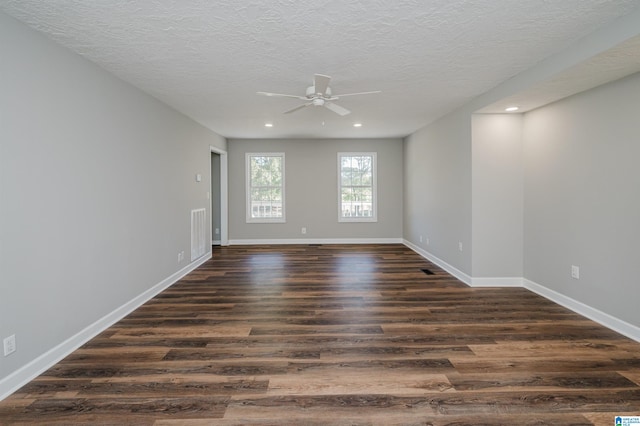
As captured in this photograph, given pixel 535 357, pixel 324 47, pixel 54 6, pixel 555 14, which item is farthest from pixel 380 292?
pixel 54 6

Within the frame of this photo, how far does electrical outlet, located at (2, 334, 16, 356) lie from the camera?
207 cm

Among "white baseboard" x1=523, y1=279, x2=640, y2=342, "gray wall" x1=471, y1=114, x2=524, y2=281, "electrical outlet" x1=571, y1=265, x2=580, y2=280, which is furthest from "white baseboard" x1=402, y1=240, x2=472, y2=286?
"electrical outlet" x1=571, y1=265, x2=580, y2=280

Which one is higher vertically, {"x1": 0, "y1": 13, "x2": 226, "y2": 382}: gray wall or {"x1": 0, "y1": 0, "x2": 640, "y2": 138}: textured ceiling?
{"x1": 0, "y1": 0, "x2": 640, "y2": 138}: textured ceiling

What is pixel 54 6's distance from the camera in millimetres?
2047

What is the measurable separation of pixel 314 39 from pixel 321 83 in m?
0.56

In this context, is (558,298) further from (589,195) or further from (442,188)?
(442,188)

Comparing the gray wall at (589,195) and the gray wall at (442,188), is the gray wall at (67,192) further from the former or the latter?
the gray wall at (589,195)

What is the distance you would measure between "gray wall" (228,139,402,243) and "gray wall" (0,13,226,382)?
3.61 meters

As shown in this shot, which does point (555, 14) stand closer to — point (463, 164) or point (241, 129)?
point (463, 164)

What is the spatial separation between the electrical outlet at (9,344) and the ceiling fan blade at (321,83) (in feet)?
9.51

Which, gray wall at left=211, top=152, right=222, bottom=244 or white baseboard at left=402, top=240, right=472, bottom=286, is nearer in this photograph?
white baseboard at left=402, top=240, right=472, bottom=286

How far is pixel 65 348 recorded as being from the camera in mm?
2570

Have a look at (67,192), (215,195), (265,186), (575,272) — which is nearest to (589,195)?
(575,272)

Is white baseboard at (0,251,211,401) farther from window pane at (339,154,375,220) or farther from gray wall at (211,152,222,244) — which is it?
window pane at (339,154,375,220)
